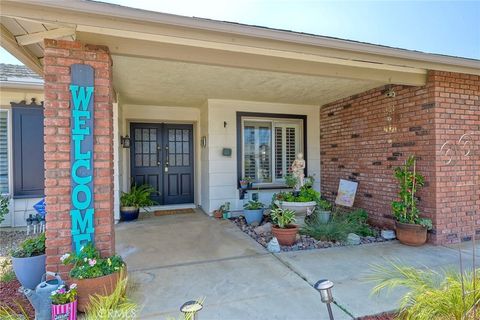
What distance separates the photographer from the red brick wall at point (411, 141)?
400 centimetres

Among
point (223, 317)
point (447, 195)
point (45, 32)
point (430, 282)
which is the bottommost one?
point (223, 317)

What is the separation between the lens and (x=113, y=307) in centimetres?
201

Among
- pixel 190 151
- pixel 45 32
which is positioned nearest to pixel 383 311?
pixel 45 32

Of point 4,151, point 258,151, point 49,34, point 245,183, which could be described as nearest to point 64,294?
point 49,34

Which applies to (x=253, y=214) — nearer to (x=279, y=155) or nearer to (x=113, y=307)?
(x=279, y=155)

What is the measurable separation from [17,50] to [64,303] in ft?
8.03

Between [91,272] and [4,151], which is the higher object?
[4,151]

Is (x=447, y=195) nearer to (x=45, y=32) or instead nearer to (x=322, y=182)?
(x=322, y=182)

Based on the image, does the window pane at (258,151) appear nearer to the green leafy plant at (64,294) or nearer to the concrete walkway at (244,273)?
the concrete walkway at (244,273)

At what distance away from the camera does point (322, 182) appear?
6742mm

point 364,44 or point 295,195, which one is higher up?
point 364,44

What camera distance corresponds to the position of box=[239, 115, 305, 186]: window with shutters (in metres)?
6.40

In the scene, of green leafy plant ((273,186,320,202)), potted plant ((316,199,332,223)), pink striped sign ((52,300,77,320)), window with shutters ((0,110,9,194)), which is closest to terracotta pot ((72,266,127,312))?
pink striped sign ((52,300,77,320))

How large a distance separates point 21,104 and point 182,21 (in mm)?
4149
